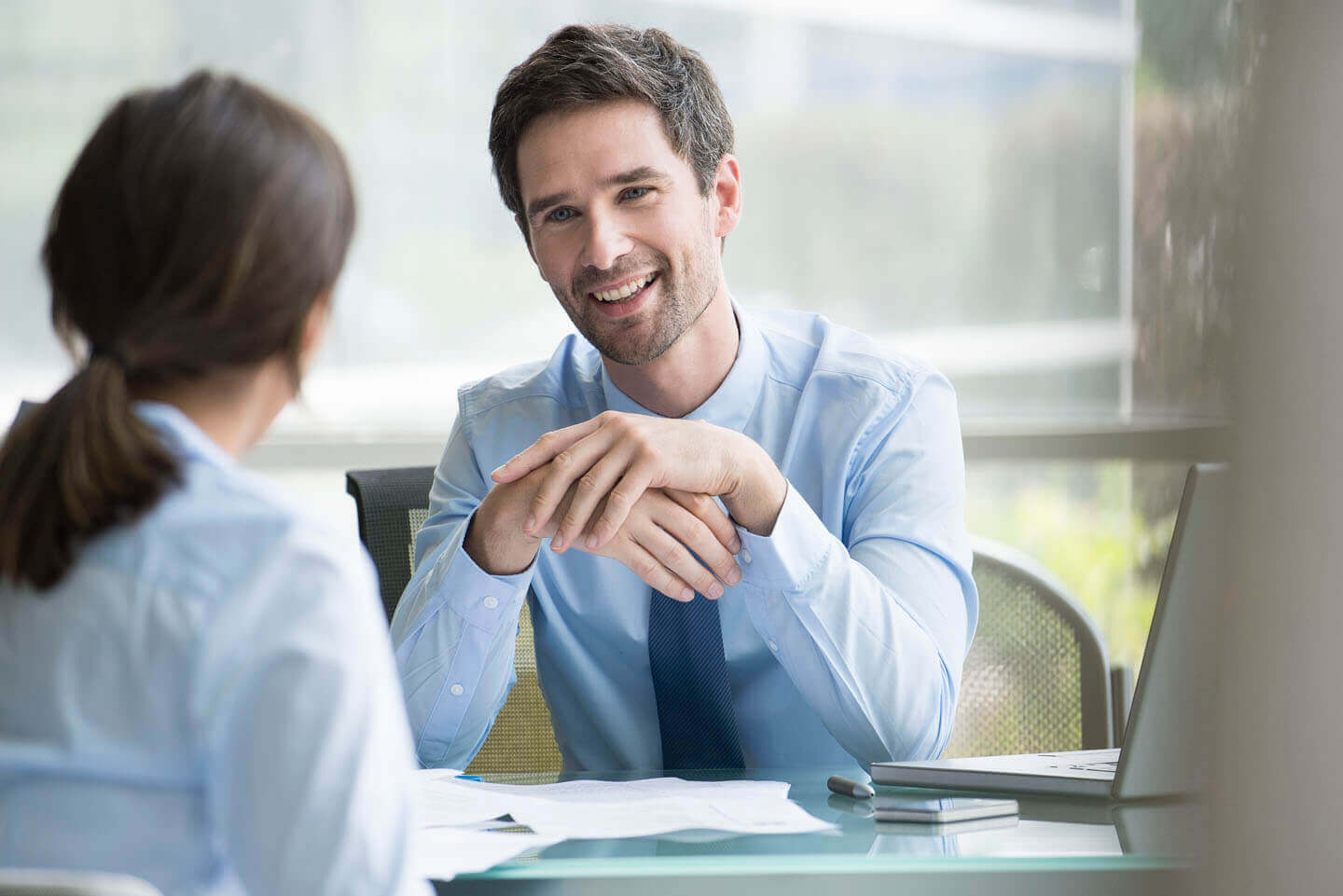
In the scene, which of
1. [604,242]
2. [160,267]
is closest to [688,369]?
[604,242]

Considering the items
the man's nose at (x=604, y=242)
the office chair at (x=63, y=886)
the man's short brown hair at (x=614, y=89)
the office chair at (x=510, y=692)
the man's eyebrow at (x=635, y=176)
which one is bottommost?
the office chair at (x=510, y=692)

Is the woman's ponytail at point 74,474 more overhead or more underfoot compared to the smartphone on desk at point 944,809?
more overhead

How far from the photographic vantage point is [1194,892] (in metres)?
0.28

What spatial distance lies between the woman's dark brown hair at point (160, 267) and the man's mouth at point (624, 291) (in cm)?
82

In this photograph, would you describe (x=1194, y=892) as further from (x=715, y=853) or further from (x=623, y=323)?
(x=623, y=323)

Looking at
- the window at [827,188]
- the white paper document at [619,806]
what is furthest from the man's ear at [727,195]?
the window at [827,188]

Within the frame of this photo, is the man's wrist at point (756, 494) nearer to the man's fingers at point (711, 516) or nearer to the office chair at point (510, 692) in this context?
the man's fingers at point (711, 516)

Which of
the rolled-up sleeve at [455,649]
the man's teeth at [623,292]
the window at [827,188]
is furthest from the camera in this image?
the window at [827,188]

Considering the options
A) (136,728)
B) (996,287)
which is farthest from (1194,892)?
(996,287)

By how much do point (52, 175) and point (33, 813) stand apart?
2.97 metres

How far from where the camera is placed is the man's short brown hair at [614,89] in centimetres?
160

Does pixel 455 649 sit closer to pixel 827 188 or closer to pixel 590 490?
pixel 590 490

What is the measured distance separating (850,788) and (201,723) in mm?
614

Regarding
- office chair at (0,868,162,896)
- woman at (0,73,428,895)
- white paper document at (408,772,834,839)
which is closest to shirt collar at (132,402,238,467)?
woman at (0,73,428,895)
